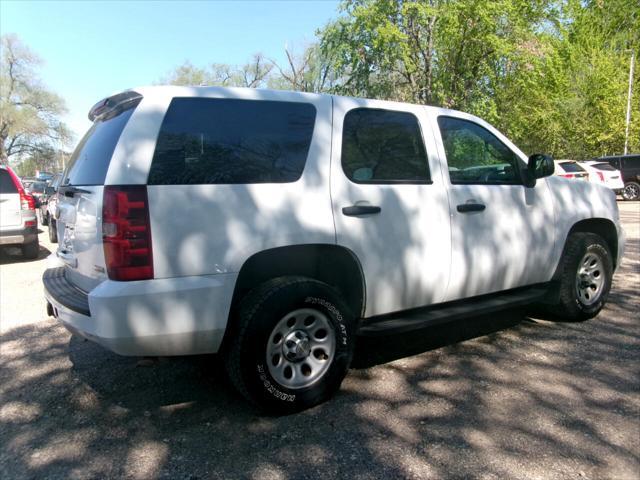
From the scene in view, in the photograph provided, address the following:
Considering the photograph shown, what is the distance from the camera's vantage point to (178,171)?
2.69 m

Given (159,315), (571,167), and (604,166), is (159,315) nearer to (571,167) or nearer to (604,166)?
(571,167)

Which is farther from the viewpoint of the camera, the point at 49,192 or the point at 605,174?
the point at 605,174

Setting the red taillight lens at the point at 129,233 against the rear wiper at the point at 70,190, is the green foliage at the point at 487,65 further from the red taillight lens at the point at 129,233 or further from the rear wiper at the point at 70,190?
the red taillight lens at the point at 129,233

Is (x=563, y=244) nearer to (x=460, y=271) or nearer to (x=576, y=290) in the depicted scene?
(x=576, y=290)

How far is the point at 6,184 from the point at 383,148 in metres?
7.72

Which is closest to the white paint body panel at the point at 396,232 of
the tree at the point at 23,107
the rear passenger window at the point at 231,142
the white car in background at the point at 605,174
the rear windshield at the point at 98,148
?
the rear passenger window at the point at 231,142

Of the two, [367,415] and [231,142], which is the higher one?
[231,142]

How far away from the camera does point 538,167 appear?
407 cm

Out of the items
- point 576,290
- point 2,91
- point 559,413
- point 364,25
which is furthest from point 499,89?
point 2,91

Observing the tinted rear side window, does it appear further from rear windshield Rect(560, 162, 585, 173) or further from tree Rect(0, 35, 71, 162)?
tree Rect(0, 35, 71, 162)

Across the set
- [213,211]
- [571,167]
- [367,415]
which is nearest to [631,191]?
[571,167]

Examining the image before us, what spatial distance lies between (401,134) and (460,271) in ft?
3.56

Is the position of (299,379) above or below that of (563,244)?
below

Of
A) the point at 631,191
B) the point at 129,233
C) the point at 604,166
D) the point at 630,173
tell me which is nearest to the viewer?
the point at 129,233
